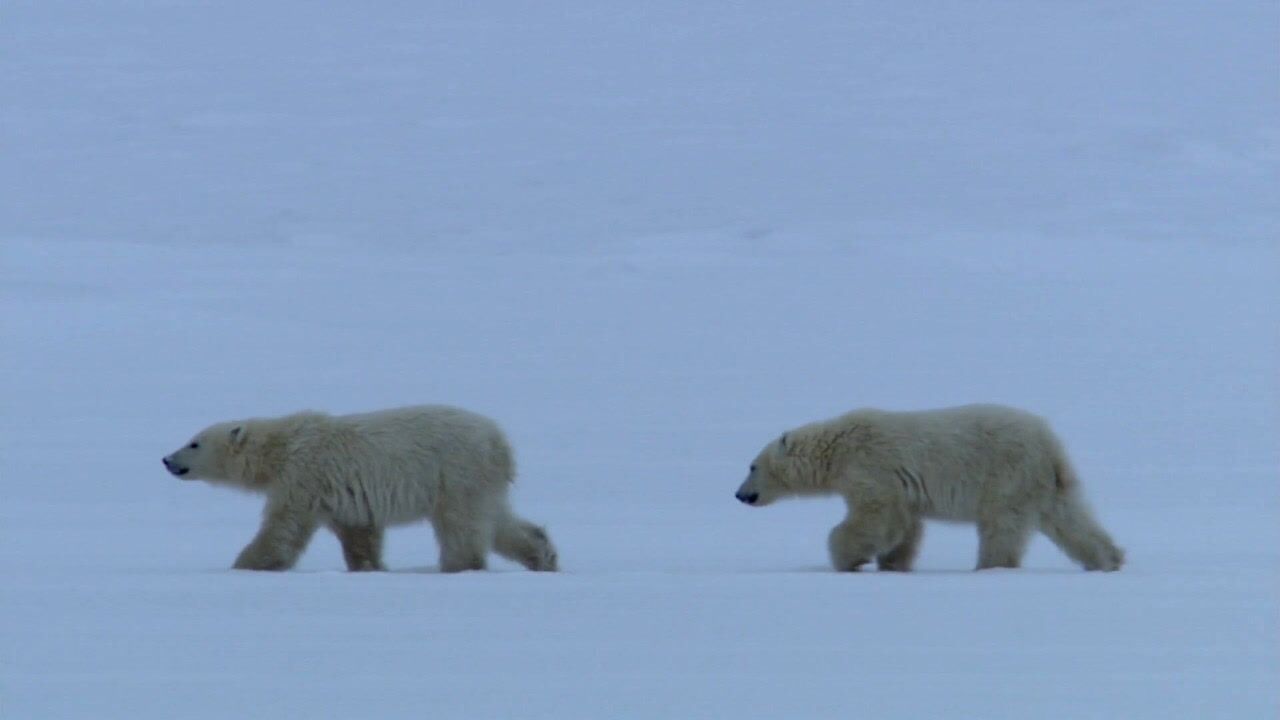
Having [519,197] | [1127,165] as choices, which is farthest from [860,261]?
[1127,165]

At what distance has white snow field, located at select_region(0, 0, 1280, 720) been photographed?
5402 millimetres

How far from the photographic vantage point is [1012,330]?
14.3 m

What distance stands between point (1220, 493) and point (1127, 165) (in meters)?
12.2

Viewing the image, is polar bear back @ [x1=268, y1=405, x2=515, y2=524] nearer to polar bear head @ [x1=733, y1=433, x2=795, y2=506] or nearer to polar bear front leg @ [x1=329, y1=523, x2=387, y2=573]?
polar bear front leg @ [x1=329, y1=523, x2=387, y2=573]

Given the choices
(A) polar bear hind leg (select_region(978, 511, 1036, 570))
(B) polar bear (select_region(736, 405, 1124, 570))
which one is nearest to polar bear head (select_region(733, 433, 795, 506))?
(B) polar bear (select_region(736, 405, 1124, 570))

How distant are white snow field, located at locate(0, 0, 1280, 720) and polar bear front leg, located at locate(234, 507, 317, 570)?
0.52 ft

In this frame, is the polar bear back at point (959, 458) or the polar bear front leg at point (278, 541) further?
the polar bear back at point (959, 458)

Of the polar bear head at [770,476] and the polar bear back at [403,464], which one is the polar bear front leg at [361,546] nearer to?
the polar bear back at [403,464]

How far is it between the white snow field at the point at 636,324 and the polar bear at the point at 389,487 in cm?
20

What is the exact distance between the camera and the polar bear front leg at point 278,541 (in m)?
7.84

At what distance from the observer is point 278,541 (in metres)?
7.93

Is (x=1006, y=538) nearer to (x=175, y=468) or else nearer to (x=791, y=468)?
(x=791, y=468)

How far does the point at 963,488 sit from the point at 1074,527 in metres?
0.46

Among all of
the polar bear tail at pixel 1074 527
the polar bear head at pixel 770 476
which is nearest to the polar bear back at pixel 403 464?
the polar bear head at pixel 770 476
